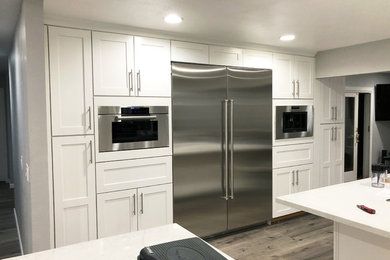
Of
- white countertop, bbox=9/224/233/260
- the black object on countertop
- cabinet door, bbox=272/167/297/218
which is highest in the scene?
the black object on countertop

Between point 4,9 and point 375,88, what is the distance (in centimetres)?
620

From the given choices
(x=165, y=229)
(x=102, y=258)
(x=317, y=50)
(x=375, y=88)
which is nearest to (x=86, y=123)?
(x=165, y=229)

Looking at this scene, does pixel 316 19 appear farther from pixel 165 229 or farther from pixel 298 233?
pixel 298 233

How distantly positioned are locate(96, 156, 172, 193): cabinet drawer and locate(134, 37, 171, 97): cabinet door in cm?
69

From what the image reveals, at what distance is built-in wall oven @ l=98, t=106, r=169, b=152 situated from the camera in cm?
289

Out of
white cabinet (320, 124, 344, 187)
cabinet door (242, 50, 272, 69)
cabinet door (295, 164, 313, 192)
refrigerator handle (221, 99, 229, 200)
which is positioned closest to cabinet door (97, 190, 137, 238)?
refrigerator handle (221, 99, 229, 200)

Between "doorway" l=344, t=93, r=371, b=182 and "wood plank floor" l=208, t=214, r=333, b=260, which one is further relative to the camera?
"doorway" l=344, t=93, r=371, b=182

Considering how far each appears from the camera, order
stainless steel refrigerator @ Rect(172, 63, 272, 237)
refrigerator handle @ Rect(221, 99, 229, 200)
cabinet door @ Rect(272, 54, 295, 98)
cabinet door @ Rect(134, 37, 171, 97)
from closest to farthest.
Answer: cabinet door @ Rect(134, 37, 171, 97) → stainless steel refrigerator @ Rect(172, 63, 272, 237) → refrigerator handle @ Rect(221, 99, 229, 200) → cabinet door @ Rect(272, 54, 295, 98)

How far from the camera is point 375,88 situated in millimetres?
6070

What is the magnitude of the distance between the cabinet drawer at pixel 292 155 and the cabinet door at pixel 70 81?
242 cm

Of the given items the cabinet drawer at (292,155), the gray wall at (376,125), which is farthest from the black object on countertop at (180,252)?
the gray wall at (376,125)

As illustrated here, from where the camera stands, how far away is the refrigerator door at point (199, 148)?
3.35m

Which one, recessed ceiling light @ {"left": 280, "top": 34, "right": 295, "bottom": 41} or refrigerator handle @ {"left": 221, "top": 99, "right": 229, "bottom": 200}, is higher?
recessed ceiling light @ {"left": 280, "top": 34, "right": 295, "bottom": 41}

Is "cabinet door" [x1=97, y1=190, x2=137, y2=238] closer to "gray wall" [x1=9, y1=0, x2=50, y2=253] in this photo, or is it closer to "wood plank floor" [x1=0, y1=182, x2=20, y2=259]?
"gray wall" [x1=9, y1=0, x2=50, y2=253]
